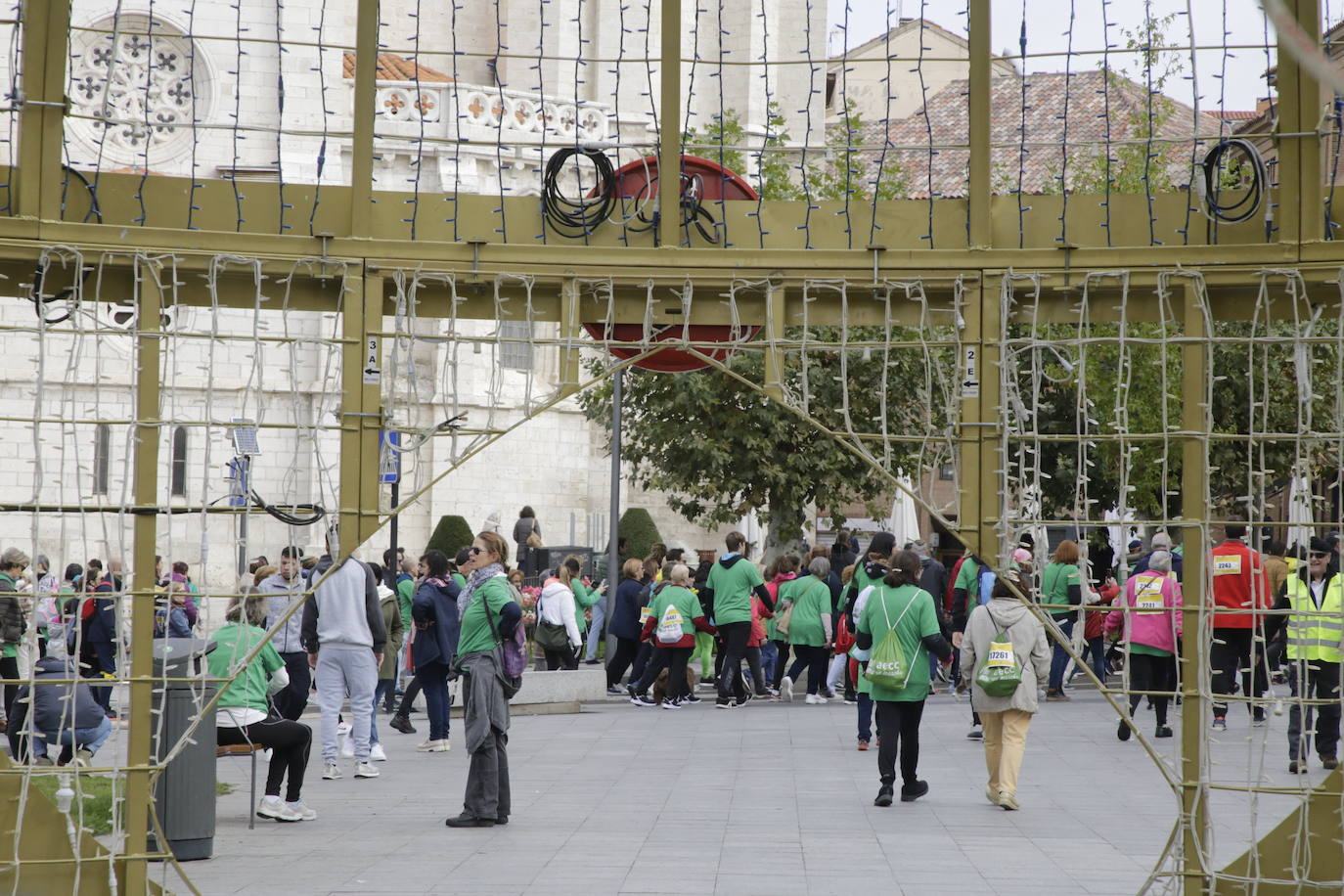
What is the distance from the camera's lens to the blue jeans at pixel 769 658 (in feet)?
63.7

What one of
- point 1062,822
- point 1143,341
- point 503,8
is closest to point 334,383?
point 1143,341

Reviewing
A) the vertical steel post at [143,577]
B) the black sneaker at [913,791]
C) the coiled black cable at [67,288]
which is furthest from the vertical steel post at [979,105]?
the black sneaker at [913,791]

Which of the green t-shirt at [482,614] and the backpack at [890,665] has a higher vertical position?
the green t-shirt at [482,614]

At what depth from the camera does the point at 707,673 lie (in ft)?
63.9

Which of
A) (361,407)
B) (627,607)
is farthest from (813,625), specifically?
(361,407)

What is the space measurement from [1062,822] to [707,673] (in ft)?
31.6

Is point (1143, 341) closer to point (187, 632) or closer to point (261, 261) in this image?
point (261, 261)

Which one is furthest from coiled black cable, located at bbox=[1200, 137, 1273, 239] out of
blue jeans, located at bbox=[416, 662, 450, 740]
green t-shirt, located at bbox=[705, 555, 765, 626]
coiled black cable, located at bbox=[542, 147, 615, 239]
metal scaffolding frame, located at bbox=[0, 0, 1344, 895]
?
green t-shirt, located at bbox=[705, 555, 765, 626]

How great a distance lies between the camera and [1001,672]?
10.4 meters

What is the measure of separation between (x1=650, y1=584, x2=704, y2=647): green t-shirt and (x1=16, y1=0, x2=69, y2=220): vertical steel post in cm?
1082

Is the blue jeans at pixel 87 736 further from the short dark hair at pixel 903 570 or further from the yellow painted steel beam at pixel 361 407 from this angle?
the short dark hair at pixel 903 570

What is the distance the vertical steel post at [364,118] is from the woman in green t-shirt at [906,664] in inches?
205

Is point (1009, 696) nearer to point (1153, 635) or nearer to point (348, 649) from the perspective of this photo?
point (1153, 635)

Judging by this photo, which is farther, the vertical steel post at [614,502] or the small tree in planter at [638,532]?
the small tree in planter at [638,532]
